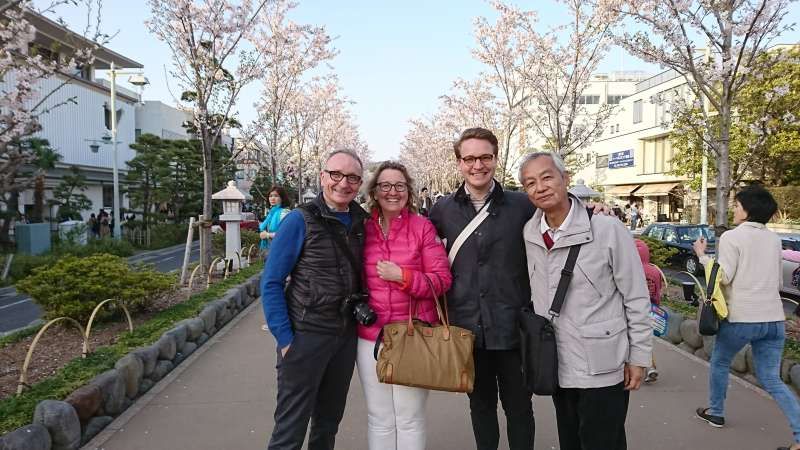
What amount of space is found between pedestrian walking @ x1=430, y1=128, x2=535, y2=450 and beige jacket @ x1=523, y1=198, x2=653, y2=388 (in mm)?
312

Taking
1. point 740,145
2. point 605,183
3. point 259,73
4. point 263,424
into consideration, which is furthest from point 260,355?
point 605,183

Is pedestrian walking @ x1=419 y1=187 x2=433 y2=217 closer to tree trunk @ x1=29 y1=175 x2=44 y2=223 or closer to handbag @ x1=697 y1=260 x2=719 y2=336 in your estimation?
handbag @ x1=697 y1=260 x2=719 y2=336

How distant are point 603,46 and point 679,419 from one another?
41.7ft

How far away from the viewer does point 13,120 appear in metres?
7.09

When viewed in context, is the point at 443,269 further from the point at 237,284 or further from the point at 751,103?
the point at 751,103

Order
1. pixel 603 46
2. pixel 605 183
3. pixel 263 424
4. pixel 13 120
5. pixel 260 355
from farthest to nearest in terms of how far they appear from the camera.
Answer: pixel 605 183, pixel 603 46, pixel 13 120, pixel 260 355, pixel 263 424

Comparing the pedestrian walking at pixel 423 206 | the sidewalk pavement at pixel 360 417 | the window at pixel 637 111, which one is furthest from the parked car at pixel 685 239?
the window at pixel 637 111

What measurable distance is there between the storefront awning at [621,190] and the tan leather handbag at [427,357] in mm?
39204

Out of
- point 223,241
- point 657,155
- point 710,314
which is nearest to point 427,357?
point 710,314

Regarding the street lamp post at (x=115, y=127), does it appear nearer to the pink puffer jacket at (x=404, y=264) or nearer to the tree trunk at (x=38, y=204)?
the tree trunk at (x=38, y=204)

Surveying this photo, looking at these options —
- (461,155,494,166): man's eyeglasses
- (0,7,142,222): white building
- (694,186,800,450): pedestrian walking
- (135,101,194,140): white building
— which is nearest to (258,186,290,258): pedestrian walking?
(461,155,494,166): man's eyeglasses

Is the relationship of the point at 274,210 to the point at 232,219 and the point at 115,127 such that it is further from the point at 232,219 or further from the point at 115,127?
the point at 115,127

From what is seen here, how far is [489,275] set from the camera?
2648 mm

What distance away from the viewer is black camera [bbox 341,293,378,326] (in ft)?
8.25
